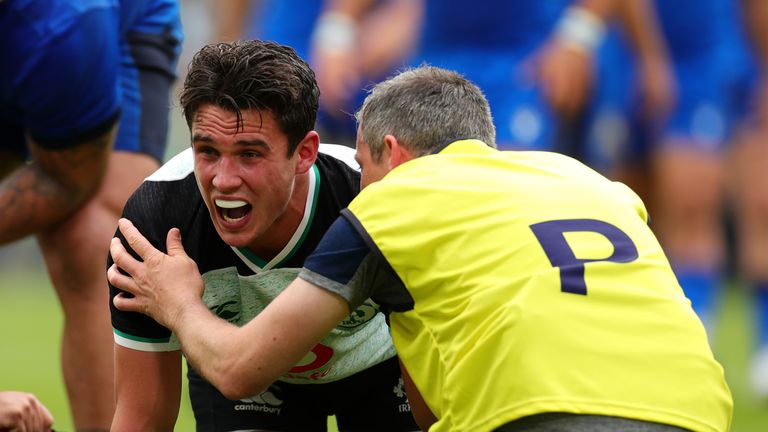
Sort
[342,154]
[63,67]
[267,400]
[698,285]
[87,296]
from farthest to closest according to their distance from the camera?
[698,285] < [87,296] < [63,67] < [267,400] < [342,154]

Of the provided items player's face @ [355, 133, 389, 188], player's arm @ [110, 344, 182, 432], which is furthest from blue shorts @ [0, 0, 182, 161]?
player's face @ [355, 133, 389, 188]

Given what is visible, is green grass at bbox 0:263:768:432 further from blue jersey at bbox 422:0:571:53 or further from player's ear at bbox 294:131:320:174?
player's ear at bbox 294:131:320:174

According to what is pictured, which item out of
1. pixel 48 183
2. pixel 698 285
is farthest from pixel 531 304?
pixel 698 285

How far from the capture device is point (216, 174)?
388 centimetres

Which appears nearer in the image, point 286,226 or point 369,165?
point 369,165

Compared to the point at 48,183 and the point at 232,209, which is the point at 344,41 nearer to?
the point at 48,183

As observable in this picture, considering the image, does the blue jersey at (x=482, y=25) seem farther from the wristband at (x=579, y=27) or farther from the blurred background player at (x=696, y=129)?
the blurred background player at (x=696, y=129)

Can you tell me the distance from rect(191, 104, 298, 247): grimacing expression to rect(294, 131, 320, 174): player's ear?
0.10ft

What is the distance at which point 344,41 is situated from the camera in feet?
27.5

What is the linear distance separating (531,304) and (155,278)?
3.47 feet

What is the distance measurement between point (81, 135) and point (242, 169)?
1594 mm

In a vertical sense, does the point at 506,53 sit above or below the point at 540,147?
above

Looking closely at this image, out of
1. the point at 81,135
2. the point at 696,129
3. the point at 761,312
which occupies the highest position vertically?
the point at 81,135

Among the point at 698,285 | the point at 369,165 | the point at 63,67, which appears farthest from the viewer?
the point at 698,285
